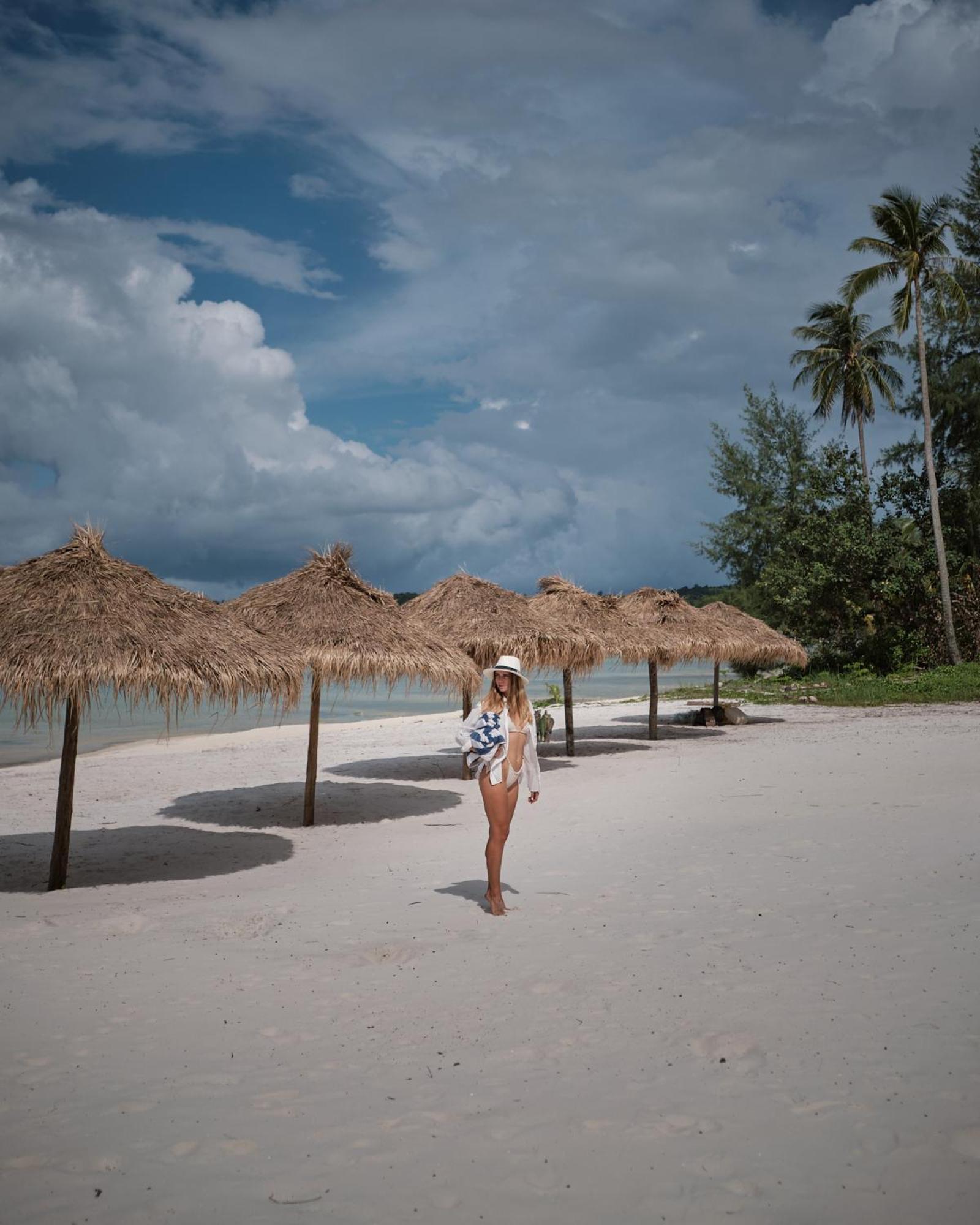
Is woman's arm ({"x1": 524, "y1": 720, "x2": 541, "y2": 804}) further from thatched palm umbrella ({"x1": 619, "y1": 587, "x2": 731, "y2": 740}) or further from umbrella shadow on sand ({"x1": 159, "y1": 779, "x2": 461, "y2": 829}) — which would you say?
thatched palm umbrella ({"x1": 619, "y1": 587, "x2": 731, "y2": 740})

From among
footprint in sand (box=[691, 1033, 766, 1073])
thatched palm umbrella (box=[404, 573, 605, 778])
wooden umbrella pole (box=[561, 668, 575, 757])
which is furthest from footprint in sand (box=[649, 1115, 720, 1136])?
wooden umbrella pole (box=[561, 668, 575, 757])

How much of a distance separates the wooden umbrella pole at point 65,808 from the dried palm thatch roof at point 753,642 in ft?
38.6

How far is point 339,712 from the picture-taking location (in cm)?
3181

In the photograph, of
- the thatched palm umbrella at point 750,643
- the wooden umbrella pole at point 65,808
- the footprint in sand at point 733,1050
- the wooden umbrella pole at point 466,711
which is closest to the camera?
the footprint in sand at point 733,1050

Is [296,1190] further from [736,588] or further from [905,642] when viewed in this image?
[736,588]

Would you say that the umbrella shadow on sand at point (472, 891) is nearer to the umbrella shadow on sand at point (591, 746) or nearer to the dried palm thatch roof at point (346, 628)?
the dried palm thatch roof at point (346, 628)

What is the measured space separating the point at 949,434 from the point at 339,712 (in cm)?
2079

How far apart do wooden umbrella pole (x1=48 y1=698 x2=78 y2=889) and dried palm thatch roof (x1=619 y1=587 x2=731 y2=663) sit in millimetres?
9905

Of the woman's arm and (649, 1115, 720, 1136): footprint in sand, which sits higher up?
the woman's arm

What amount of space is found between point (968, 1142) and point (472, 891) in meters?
3.72

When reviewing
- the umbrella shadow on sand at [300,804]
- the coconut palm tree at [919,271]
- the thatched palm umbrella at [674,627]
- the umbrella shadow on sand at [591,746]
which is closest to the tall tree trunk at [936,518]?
the coconut palm tree at [919,271]

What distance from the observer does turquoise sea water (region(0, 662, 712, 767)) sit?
57.7 ft

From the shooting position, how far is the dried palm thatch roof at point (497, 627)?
11.5m

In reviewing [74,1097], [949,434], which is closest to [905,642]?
Result: [949,434]
